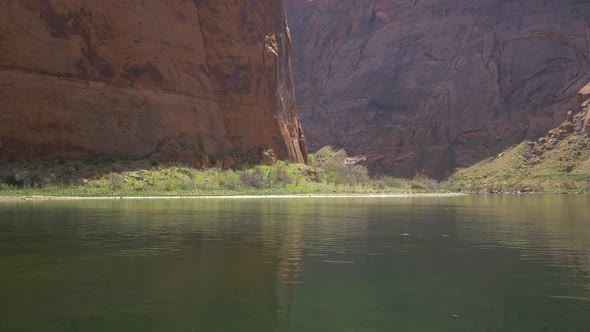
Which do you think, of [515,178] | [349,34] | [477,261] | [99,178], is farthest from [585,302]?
[349,34]

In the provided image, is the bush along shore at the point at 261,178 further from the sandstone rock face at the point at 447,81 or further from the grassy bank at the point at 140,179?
the sandstone rock face at the point at 447,81

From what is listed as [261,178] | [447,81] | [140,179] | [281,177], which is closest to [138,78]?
[140,179]

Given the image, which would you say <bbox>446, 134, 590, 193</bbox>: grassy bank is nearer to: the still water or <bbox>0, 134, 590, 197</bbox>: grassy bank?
<bbox>0, 134, 590, 197</bbox>: grassy bank

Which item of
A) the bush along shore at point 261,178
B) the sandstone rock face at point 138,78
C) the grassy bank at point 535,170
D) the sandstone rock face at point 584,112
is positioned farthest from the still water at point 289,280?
the sandstone rock face at point 584,112

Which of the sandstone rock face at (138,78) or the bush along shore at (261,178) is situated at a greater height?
the sandstone rock face at (138,78)

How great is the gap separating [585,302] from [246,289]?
475 cm

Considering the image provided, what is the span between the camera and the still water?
7.16m

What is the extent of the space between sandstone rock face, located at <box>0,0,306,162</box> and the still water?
30949 mm

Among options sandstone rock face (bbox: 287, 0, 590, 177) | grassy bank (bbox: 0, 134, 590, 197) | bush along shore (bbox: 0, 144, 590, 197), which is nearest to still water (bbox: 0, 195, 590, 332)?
bush along shore (bbox: 0, 144, 590, 197)

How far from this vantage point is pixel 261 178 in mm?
54094

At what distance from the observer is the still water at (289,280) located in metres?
7.16

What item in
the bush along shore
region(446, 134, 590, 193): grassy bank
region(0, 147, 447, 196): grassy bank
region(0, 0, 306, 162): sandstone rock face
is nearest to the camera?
region(0, 147, 447, 196): grassy bank

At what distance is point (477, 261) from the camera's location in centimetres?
1191

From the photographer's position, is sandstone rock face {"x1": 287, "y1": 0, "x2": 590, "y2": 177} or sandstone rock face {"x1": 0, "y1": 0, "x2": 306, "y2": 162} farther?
sandstone rock face {"x1": 287, "y1": 0, "x2": 590, "y2": 177}
